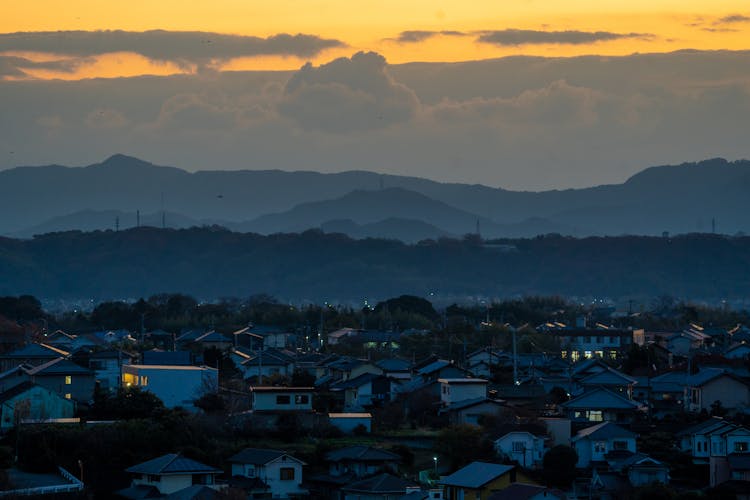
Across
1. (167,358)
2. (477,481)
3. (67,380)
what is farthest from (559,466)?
(167,358)

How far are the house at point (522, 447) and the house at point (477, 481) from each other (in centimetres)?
246

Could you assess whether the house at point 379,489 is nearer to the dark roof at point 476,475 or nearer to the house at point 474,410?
the dark roof at point 476,475

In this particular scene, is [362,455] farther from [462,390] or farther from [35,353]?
[35,353]

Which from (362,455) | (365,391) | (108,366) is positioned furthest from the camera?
(108,366)

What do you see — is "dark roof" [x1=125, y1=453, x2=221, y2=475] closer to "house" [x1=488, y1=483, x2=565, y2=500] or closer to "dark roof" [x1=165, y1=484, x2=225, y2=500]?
"dark roof" [x1=165, y1=484, x2=225, y2=500]

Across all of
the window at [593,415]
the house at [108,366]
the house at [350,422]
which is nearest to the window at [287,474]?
the house at [350,422]

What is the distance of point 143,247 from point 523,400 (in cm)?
12443

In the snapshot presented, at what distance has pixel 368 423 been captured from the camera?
33.8 meters

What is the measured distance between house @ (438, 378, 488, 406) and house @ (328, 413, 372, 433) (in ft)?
9.66

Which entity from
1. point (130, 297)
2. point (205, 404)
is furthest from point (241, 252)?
point (205, 404)

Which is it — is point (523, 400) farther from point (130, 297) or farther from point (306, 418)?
point (130, 297)

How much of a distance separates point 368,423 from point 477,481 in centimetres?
707

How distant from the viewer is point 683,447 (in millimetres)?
31609

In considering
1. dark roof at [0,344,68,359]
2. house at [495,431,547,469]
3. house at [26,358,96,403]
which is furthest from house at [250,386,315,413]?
dark roof at [0,344,68,359]
